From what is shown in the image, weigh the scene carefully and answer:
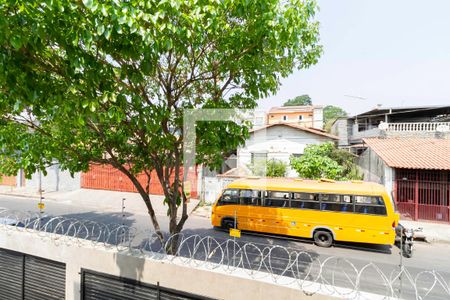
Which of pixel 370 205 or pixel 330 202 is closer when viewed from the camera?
pixel 370 205

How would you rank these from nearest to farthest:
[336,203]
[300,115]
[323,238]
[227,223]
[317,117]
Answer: [336,203] → [323,238] → [227,223] → [317,117] → [300,115]

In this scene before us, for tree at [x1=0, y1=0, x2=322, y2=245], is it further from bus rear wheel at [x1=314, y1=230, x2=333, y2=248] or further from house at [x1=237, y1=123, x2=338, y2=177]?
house at [x1=237, y1=123, x2=338, y2=177]

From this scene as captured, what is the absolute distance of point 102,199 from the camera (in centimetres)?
1706

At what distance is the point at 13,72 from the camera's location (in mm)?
2822

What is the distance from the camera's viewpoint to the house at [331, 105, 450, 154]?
1572 cm

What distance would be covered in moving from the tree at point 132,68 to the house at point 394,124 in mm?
13795

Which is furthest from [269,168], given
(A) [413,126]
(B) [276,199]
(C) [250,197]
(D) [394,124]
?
(A) [413,126]

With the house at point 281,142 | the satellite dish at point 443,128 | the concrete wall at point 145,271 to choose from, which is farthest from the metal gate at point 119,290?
the satellite dish at point 443,128

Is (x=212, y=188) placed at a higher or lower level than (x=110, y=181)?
lower

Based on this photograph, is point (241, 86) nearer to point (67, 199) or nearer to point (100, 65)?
point (100, 65)

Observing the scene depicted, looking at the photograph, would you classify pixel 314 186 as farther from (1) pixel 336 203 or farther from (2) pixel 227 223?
(2) pixel 227 223

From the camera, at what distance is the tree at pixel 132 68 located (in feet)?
9.11

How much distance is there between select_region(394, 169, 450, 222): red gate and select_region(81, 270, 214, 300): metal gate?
42.7ft

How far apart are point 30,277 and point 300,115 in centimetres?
2970
